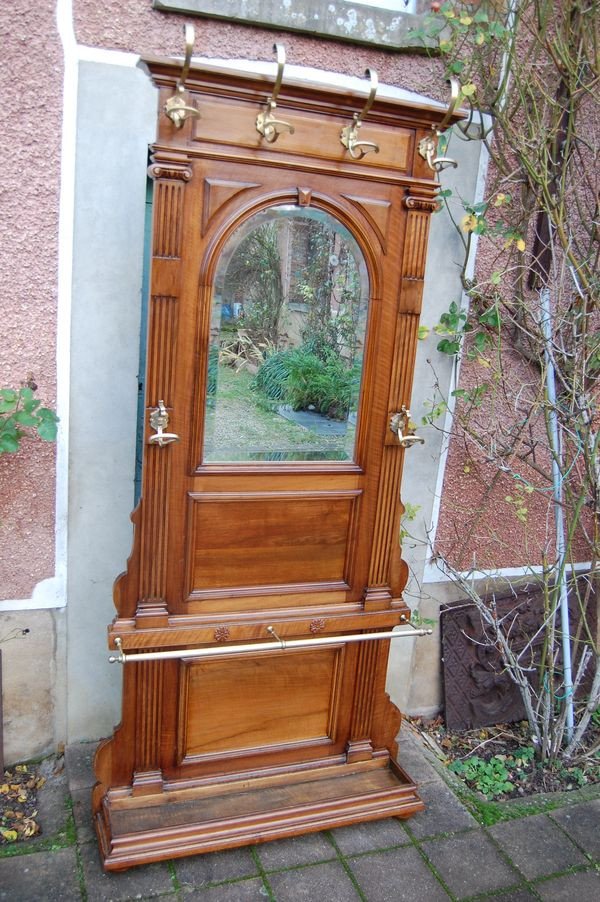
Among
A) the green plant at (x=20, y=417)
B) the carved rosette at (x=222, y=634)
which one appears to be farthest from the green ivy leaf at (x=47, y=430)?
the carved rosette at (x=222, y=634)

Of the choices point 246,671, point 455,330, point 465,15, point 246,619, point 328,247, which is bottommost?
point 246,671

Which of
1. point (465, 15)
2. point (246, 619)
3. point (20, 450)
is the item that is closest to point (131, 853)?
point (246, 619)

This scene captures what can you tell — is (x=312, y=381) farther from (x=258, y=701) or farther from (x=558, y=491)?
(x=558, y=491)

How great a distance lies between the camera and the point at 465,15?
8.79 ft

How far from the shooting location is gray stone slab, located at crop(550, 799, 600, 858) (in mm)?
2740

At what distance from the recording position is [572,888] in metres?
2.50

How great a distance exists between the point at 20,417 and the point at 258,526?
887mm

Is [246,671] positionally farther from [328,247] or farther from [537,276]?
[537,276]

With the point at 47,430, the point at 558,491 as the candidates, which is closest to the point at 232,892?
the point at 47,430

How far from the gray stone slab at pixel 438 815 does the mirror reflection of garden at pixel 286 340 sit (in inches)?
57.1

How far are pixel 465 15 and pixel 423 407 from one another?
152 cm

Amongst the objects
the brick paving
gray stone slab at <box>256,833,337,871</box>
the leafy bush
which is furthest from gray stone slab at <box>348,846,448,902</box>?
the leafy bush

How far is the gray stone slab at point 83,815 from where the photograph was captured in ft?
8.23

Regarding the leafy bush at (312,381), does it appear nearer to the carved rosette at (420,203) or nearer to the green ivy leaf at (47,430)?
the carved rosette at (420,203)
